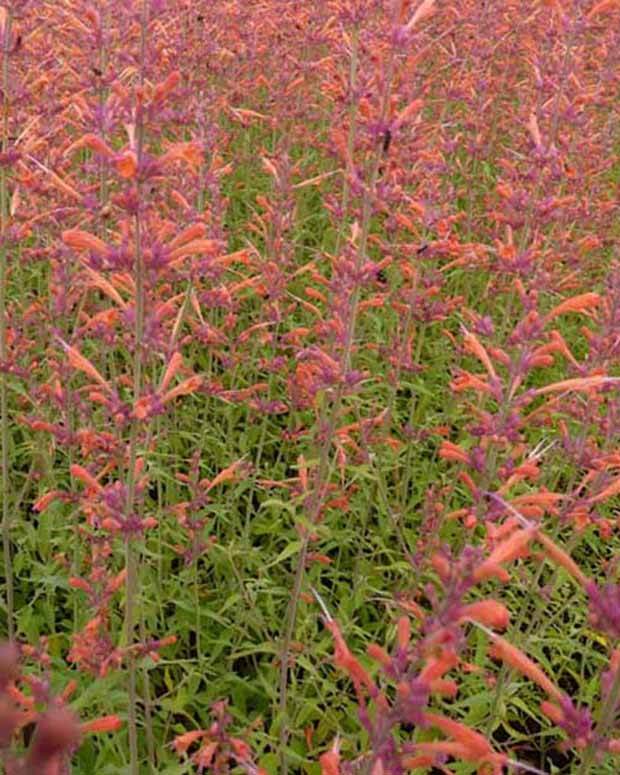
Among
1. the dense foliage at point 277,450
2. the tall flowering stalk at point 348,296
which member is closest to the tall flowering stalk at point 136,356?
the dense foliage at point 277,450

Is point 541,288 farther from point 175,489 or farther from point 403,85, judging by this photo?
point 175,489

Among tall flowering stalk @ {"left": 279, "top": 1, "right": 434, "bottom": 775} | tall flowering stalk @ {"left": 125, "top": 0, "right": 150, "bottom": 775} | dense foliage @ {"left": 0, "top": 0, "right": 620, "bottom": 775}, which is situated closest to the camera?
tall flowering stalk @ {"left": 125, "top": 0, "right": 150, "bottom": 775}

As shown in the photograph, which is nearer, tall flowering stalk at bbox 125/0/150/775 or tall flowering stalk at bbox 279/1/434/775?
tall flowering stalk at bbox 125/0/150/775

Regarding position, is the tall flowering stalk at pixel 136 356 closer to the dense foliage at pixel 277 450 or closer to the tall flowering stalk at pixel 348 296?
the dense foliage at pixel 277 450

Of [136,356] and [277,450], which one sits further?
[277,450]

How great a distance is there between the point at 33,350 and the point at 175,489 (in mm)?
1303

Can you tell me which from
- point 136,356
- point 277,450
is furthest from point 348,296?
point 277,450

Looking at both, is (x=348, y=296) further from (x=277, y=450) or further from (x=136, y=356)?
(x=277, y=450)

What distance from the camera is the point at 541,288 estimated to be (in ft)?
15.1

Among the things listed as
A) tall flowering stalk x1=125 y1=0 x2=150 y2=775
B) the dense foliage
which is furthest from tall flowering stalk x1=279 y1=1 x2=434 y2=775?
tall flowering stalk x1=125 y1=0 x2=150 y2=775

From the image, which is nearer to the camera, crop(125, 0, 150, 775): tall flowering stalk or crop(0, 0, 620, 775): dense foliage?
crop(125, 0, 150, 775): tall flowering stalk

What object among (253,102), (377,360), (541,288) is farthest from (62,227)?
(253,102)

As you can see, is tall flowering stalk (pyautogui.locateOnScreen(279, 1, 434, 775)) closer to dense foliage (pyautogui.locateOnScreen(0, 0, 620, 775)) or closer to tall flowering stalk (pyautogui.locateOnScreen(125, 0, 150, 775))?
dense foliage (pyautogui.locateOnScreen(0, 0, 620, 775))

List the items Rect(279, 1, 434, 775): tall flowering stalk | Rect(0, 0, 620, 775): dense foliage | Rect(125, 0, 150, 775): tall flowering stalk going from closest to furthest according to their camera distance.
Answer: Rect(125, 0, 150, 775): tall flowering stalk < Rect(0, 0, 620, 775): dense foliage < Rect(279, 1, 434, 775): tall flowering stalk
